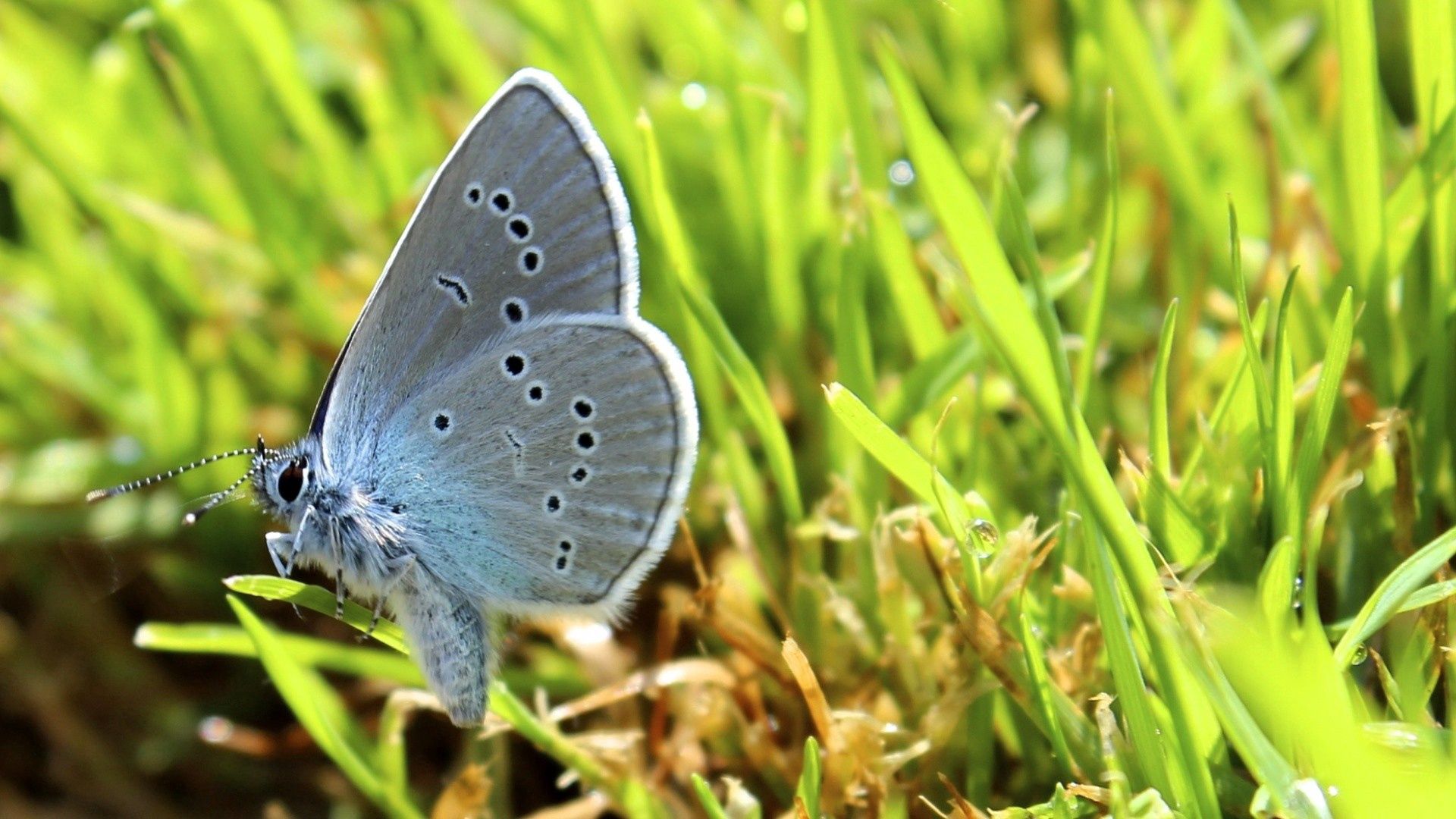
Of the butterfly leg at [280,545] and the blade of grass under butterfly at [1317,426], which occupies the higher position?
the butterfly leg at [280,545]

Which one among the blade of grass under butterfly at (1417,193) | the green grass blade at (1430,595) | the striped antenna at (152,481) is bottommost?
the green grass blade at (1430,595)

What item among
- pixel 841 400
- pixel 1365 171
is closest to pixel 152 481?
pixel 841 400

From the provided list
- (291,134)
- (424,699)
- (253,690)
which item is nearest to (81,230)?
(291,134)

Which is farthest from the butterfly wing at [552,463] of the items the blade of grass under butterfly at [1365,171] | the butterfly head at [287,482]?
the blade of grass under butterfly at [1365,171]

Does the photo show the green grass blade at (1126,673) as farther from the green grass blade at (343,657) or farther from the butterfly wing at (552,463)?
the green grass blade at (343,657)

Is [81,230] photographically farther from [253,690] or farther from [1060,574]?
[1060,574]

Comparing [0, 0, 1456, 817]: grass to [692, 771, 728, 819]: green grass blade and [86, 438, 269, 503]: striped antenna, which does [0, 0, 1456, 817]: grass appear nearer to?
[692, 771, 728, 819]: green grass blade
